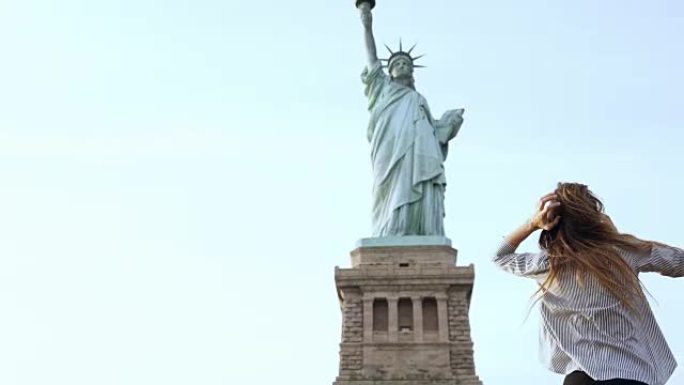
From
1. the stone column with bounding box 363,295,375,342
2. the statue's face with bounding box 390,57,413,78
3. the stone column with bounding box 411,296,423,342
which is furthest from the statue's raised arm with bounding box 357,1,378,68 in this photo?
the stone column with bounding box 411,296,423,342

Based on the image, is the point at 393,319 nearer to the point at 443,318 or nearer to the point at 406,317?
the point at 406,317

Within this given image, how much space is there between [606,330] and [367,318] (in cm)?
1574

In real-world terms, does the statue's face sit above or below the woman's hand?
above

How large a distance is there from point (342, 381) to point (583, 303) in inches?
→ 599

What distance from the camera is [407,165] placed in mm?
20344

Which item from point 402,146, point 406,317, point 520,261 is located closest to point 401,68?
point 402,146

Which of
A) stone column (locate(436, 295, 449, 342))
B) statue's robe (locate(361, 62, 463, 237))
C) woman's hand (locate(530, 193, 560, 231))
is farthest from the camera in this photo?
statue's robe (locate(361, 62, 463, 237))

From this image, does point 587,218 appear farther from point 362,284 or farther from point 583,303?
point 362,284

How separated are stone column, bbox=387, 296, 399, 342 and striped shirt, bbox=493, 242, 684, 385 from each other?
50.3 ft

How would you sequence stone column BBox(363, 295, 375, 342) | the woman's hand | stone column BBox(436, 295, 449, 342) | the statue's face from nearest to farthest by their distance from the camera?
the woman's hand < stone column BBox(436, 295, 449, 342) < stone column BBox(363, 295, 375, 342) < the statue's face

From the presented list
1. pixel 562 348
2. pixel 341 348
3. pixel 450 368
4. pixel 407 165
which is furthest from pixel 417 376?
pixel 562 348

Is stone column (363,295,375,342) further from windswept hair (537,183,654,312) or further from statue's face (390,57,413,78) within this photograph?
windswept hair (537,183,654,312)

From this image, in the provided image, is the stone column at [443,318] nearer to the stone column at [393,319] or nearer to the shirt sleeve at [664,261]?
the stone column at [393,319]

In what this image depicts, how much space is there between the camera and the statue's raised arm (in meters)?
22.3
